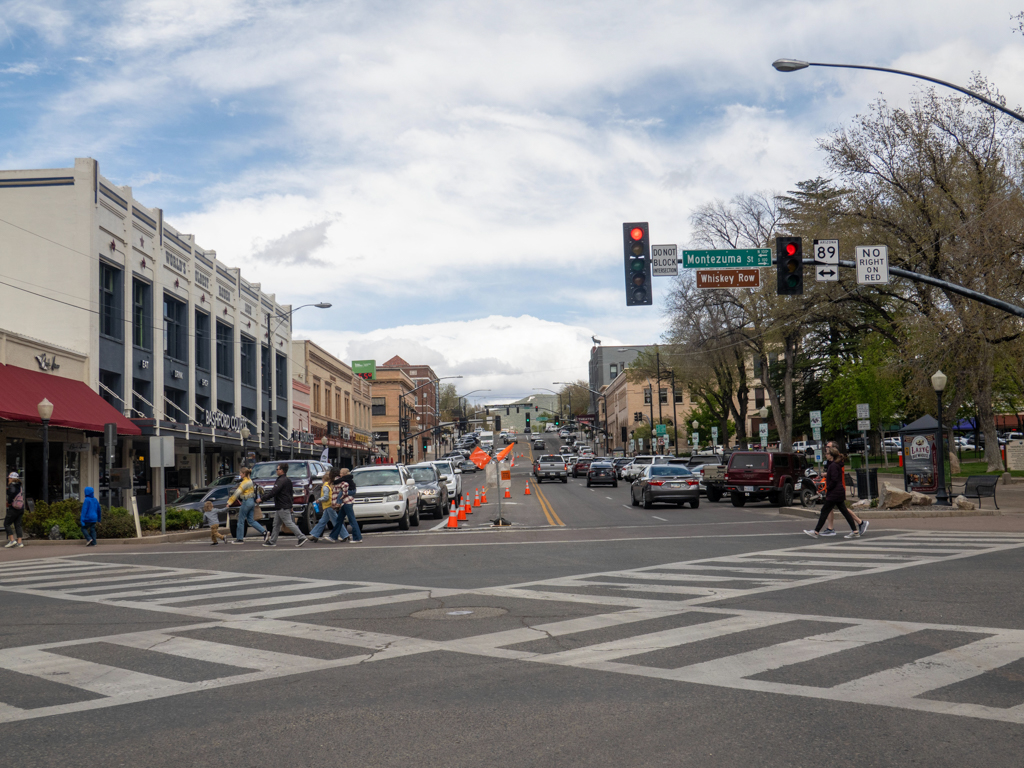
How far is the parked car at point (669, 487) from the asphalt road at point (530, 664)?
632 inches

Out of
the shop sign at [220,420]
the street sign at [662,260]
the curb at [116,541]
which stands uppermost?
the street sign at [662,260]

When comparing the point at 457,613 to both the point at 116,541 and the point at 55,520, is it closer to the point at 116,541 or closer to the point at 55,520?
the point at 116,541

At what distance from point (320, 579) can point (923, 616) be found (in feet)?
26.6

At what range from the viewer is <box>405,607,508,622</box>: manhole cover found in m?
9.95

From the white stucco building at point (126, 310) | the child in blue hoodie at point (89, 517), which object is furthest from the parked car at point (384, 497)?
the white stucco building at point (126, 310)

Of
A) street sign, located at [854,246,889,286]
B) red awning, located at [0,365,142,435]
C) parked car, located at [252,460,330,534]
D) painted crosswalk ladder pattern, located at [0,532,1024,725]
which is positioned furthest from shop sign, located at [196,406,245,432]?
painted crosswalk ladder pattern, located at [0,532,1024,725]

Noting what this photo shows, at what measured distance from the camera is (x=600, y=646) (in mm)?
8203

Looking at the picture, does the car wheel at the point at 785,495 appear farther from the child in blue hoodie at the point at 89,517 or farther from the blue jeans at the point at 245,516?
the child in blue hoodie at the point at 89,517

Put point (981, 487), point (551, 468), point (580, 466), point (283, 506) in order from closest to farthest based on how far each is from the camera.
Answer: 1. point (283, 506)
2. point (981, 487)
3. point (551, 468)
4. point (580, 466)

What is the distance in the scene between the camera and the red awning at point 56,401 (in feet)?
82.1

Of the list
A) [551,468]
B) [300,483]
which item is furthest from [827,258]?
[551,468]

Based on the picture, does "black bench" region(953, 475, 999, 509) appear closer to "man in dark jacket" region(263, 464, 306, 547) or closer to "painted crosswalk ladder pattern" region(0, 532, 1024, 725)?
"painted crosswalk ladder pattern" region(0, 532, 1024, 725)

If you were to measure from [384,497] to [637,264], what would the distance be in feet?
27.9

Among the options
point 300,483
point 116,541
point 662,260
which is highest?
point 662,260
